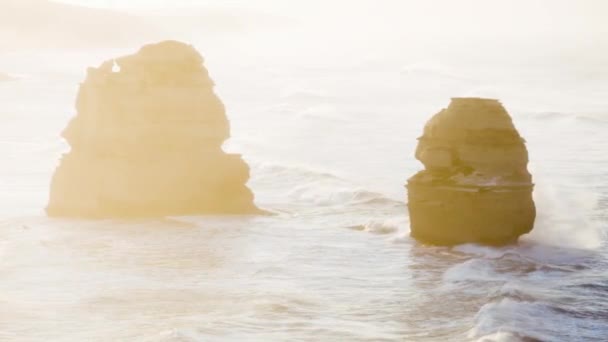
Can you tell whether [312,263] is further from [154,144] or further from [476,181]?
[154,144]

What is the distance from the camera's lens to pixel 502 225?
34844 mm

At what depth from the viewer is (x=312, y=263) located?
33.9 metres

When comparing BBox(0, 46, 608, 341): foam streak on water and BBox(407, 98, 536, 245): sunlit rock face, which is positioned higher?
BBox(407, 98, 536, 245): sunlit rock face

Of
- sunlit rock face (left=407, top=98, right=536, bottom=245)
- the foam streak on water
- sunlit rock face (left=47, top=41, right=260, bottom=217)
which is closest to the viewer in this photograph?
the foam streak on water

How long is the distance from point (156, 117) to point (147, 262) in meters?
8.83

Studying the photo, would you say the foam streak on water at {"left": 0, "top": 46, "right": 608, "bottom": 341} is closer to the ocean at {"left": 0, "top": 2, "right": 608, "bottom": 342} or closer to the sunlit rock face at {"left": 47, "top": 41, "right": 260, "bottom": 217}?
the ocean at {"left": 0, "top": 2, "right": 608, "bottom": 342}

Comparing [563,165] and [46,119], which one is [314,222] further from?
[46,119]

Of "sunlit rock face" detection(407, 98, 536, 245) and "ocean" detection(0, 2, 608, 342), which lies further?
"sunlit rock face" detection(407, 98, 536, 245)

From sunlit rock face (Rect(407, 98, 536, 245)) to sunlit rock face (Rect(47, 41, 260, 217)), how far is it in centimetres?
875

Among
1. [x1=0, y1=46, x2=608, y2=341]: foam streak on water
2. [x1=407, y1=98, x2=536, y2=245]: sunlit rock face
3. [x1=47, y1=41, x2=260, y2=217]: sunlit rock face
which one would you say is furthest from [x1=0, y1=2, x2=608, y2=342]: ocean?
[x1=47, y1=41, x2=260, y2=217]: sunlit rock face

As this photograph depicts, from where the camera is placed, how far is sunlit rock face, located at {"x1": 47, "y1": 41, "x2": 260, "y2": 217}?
41.5 metres

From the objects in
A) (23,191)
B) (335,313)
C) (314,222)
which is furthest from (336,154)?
(335,313)

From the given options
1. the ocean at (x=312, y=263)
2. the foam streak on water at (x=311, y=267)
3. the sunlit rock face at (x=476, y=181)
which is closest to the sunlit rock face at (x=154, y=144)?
the ocean at (x=312, y=263)

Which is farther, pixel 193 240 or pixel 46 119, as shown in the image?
pixel 46 119
